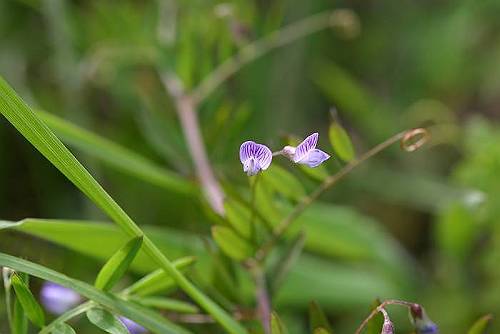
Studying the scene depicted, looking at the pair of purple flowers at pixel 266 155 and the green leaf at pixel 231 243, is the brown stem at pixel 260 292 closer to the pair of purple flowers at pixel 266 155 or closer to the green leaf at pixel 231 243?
the green leaf at pixel 231 243

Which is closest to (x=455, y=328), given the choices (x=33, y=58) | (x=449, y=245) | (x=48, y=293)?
(x=449, y=245)

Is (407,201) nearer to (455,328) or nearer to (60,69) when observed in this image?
(455,328)

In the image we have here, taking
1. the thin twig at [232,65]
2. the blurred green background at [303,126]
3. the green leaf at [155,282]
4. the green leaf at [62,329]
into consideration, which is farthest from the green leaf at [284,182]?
the thin twig at [232,65]

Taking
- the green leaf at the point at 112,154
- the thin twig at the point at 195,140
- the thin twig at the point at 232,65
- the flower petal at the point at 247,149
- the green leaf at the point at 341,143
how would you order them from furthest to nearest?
the thin twig at the point at 232,65 → the thin twig at the point at 195,140 → the green leaf at the point at 112,154 → the green leaf at the point at 341,143 → the flower petal at the point at 247,149

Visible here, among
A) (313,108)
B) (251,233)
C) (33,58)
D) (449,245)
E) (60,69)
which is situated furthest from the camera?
(313,108)

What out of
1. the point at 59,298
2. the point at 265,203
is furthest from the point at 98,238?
the point at 265,203

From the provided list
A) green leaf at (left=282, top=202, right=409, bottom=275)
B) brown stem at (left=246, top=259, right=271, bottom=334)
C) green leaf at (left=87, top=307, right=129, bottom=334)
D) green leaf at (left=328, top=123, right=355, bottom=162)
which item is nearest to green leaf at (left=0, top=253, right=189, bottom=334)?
green leaf at (left=87, top=307, right=129, bottom=334)
